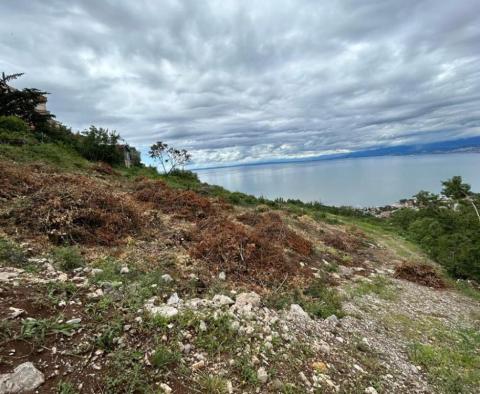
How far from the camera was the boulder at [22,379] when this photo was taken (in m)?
2.36

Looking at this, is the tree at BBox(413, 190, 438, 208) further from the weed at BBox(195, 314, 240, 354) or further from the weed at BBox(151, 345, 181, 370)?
the weed at BBox(151, 345, 181, 370)

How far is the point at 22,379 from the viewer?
243 centimetres

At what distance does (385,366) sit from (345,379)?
0.99 m

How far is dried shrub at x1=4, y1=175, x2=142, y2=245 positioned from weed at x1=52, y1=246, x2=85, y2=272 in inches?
29.2

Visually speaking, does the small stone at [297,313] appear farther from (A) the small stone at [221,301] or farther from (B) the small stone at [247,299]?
(A) the small stone at [221,301]

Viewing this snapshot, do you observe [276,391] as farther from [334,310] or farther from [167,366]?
[334,310]

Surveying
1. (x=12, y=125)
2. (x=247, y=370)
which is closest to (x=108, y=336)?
(x=247, y=370)

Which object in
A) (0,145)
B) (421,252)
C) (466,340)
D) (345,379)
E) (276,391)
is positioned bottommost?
(421,252)

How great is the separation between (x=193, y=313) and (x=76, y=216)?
14.0ft

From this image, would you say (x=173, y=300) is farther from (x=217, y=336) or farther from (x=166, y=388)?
(x=166, y=388)

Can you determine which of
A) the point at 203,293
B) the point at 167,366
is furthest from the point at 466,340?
the point at 167,366

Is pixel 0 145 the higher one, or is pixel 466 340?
pixel 0 145

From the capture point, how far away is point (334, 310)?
565 centimetres

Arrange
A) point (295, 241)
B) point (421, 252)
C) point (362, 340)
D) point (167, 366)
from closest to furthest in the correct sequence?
1. point (167, 366)
2. point (362, 340)
3. point (295, 241)
4. point (421, 252)
